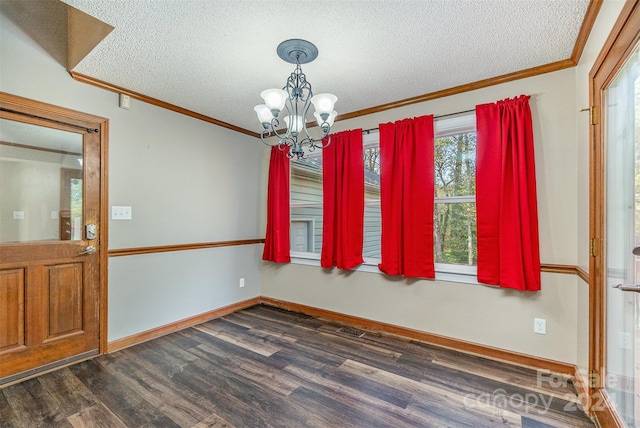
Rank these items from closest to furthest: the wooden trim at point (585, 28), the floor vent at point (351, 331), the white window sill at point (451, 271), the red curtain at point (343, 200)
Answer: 1. the wooden trim at point (585, 28)
2. the white window sill at point (451, 271)
3. the floor vent at point (351, 331)
4. the red curtain at point (343, 200)

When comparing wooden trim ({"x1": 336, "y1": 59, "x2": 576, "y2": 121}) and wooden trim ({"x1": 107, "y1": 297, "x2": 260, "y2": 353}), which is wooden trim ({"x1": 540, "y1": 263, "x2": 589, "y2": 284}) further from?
wooden trim ({"x1": 107, "y1": 297, "x2": 260, "y2": 353})

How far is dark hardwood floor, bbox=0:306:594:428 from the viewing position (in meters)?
1.70

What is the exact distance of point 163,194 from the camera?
297 centimetres

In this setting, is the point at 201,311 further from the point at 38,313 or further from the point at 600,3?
the point at 600,3

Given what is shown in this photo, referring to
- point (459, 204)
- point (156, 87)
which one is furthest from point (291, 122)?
point (459, 204)

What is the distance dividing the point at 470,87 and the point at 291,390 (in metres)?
2.89

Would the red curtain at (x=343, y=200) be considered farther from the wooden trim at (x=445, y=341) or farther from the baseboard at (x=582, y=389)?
the baseboard at (x=582, y=389)

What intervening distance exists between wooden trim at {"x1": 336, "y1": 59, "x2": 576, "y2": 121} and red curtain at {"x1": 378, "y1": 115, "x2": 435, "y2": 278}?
0.22 m

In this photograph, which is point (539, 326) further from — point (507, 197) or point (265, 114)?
point (265, 114)

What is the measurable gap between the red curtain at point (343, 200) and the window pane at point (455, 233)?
788mm

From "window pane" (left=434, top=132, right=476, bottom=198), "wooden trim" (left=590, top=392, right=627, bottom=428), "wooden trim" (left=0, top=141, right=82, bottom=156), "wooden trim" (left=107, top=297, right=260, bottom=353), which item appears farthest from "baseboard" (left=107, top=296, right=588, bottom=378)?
"wooden trim" (left=0, top=141, right=82, bottom=156)

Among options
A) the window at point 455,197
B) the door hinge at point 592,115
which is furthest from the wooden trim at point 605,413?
the door hinge at point 592,115

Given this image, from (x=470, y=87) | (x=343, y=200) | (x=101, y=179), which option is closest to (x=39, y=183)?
(x=101, y=179)

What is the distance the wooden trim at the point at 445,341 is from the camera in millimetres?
2199
